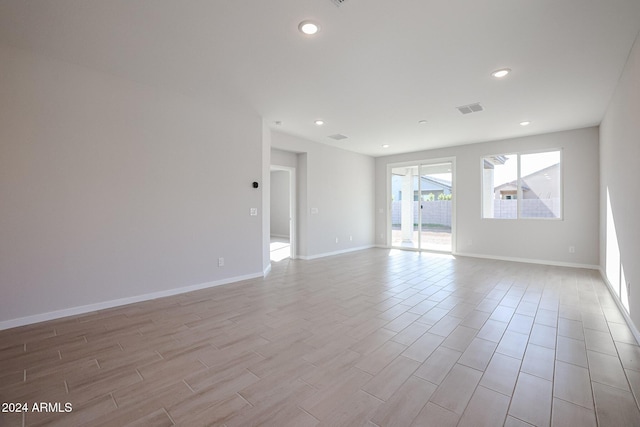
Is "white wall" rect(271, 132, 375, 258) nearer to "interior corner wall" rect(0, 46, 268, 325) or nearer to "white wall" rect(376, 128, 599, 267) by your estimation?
"white wall" rect(376, 128, 599, 267)

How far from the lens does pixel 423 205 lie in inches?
308

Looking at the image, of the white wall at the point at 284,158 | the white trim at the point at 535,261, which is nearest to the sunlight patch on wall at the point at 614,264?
the white trim at the point at 535,261

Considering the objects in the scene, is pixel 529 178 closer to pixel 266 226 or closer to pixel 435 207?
pixel 435 207

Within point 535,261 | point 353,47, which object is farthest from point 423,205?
point 353,47

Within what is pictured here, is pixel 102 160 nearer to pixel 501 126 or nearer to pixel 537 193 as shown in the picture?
pixel 501 126

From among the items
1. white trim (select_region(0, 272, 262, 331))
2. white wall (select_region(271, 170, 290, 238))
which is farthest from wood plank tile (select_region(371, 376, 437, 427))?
white wall (select_region(271, 170, 290, 238))

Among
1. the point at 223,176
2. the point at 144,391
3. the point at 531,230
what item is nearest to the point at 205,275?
the point at 223,176

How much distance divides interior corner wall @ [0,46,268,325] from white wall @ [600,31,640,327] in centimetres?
469

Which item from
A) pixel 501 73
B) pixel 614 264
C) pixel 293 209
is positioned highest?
pixel 501 73

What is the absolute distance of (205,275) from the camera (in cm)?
426

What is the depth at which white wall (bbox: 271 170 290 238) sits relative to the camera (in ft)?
37.1

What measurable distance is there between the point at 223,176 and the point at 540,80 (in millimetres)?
4499

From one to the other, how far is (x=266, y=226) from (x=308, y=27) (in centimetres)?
343

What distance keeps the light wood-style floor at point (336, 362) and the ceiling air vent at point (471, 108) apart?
9.25 ft
